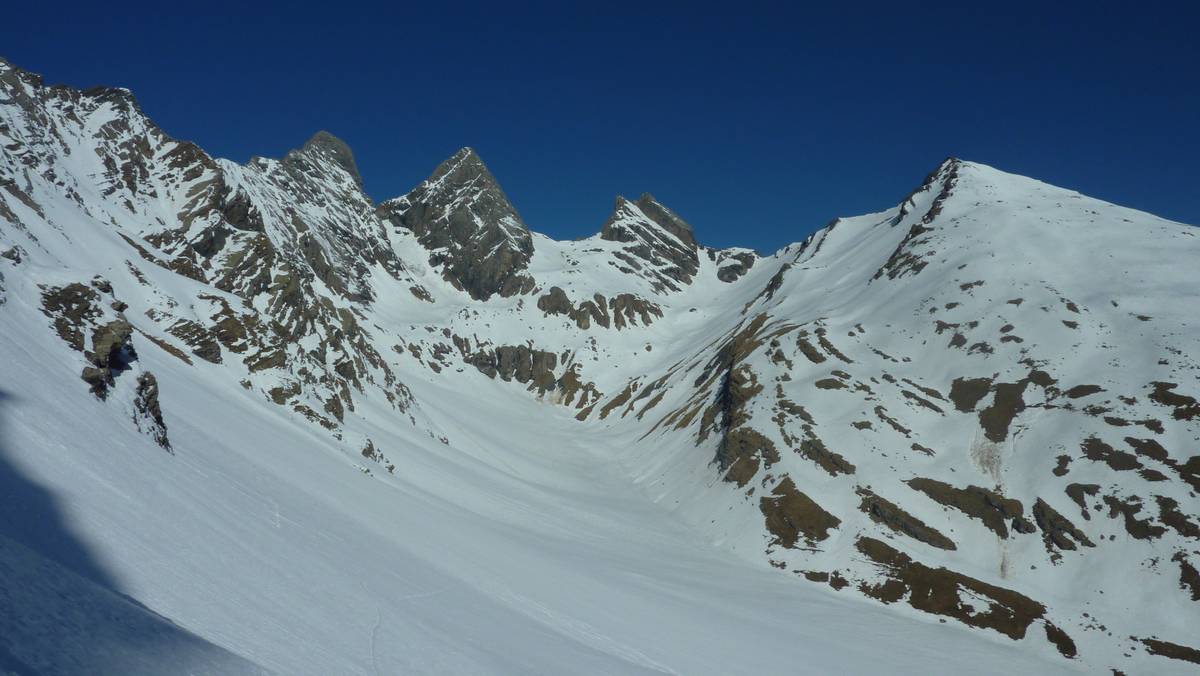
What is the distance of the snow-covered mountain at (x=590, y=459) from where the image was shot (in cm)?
960

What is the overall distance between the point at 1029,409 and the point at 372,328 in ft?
328

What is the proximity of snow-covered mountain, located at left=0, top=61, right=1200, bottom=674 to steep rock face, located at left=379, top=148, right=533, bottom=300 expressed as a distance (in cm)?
4991

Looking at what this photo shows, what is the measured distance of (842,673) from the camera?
30.3 meters

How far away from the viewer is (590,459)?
91.5m

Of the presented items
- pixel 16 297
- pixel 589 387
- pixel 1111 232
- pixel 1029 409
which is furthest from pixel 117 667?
A: pixel 589 387

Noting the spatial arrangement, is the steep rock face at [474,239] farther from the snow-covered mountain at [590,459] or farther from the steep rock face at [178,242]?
the snow-covered mountain at [590,459]

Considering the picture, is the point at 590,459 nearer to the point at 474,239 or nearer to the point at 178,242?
the point at 178,242

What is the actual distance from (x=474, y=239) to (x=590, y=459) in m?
108

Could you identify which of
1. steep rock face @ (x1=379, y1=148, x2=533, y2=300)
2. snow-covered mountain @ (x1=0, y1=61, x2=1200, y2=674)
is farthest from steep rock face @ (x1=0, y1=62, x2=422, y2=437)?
steep rock face @ (x1=379, y1=148, x2=533, y2=300)

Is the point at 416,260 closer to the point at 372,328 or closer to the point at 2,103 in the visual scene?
the point at 372,328

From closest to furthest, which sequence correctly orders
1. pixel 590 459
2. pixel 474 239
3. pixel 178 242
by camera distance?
pixel 178 242 → pixel 590 459 → pixel 474 239

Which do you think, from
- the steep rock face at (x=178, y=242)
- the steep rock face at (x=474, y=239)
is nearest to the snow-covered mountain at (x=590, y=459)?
the steep rock face at (x=178, y=242)

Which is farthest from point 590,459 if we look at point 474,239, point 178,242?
point 474,239

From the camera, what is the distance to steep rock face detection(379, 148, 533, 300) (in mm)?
173250
